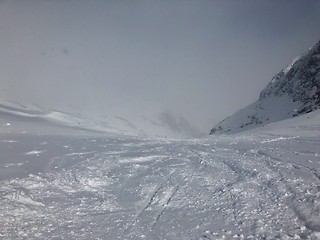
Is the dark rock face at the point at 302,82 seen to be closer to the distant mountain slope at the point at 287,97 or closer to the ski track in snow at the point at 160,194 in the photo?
the distant mountain slope at the point at 287,97

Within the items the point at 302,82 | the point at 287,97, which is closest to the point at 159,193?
the point at 287,97

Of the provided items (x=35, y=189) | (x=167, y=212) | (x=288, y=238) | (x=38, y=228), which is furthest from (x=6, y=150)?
(x=288, y=238)

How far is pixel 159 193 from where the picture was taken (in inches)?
294

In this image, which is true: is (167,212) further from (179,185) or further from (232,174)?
(232,174)

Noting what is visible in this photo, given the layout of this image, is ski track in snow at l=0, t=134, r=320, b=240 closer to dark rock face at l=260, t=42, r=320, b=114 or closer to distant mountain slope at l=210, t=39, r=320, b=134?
distant mountain slope at l=210, t=39, r=320, b=134

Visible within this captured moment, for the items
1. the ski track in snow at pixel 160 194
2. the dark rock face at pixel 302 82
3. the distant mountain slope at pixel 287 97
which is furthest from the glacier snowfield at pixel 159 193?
the dark rock face at pixel 302 82

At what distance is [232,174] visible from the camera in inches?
350

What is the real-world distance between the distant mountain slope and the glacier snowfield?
28.6m

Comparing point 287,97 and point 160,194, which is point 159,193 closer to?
point 160,194

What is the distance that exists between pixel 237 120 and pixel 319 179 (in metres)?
42.7

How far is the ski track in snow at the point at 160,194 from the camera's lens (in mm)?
5375

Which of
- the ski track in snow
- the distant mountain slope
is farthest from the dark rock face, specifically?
the ski track in snow

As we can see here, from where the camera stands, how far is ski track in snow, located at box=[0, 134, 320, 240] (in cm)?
538

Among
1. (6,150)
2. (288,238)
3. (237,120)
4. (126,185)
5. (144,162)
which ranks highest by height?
(237,120)
